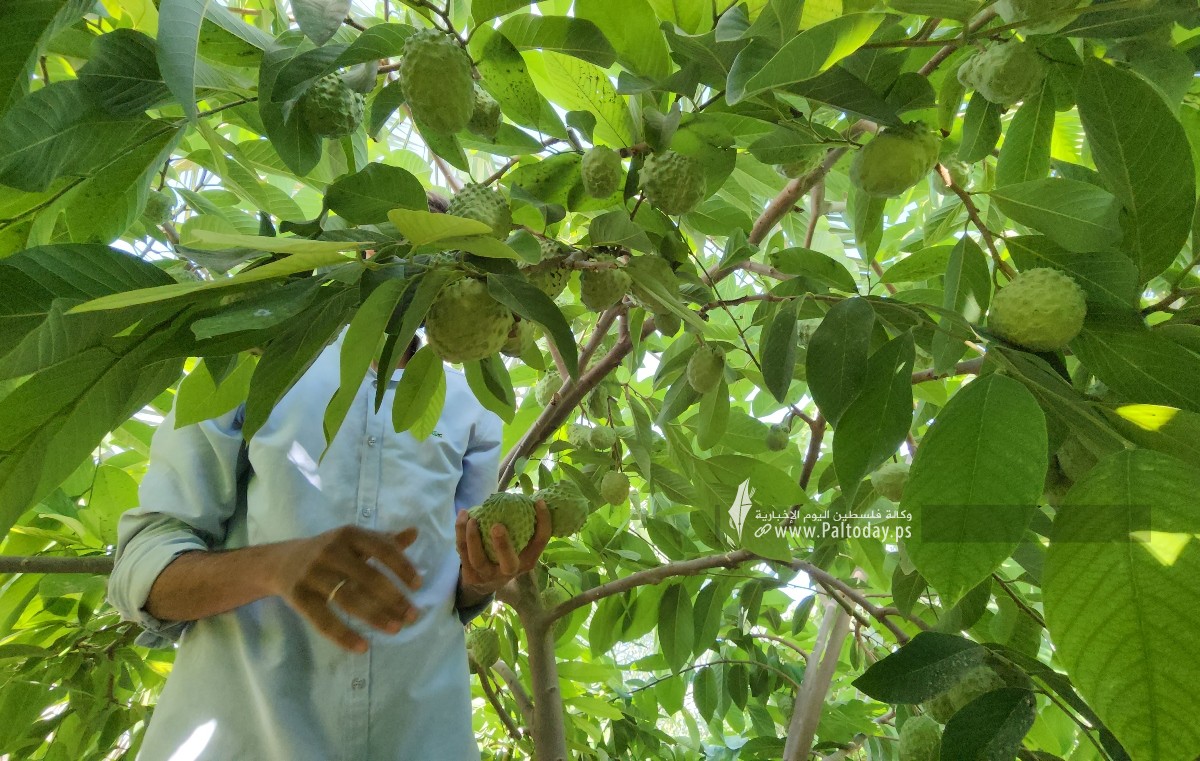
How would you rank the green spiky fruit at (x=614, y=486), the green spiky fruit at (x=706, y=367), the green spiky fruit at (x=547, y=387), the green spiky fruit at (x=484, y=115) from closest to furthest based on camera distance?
the green spiky fruit at (x=484, y=115)
the green spiky fruit at (x=706, y=367)
the green spiky fruit at (x=614, y=486)
the green spiky fruit at (x=547, y=387)

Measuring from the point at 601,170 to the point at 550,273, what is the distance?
0.45ft

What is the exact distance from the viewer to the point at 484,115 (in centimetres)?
97

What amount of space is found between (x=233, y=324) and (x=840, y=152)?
103 cm

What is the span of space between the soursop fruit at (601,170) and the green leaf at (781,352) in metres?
0.27

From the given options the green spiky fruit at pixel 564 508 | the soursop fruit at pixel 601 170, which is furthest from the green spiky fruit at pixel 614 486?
the soursop fruit at pixel 601 170

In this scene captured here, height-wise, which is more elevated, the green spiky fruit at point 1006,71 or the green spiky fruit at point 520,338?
the green spiky fruit at point 1006,71

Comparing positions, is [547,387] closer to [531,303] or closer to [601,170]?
[601,170]

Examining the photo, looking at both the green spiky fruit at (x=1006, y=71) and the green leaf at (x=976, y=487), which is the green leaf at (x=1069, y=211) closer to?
the green spiky fruit at (x=1006, y=71)

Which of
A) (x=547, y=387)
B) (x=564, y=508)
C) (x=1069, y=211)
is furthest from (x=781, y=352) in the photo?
(x=547, y=387)

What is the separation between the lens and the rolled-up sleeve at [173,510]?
4.89ft

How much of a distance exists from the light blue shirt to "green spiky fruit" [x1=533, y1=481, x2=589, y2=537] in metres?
0.39

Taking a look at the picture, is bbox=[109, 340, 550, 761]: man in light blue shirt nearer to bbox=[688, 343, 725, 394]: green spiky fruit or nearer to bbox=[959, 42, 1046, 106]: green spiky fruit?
bbox=[688, 343, 725, 394]: green spiky fruit

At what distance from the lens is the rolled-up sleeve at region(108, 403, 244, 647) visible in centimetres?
149

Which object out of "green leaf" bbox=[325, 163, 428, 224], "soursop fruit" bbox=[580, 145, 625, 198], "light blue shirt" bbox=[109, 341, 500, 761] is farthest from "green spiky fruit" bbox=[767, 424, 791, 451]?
"green leaf" bbox=[325, 163, 428, 224]
